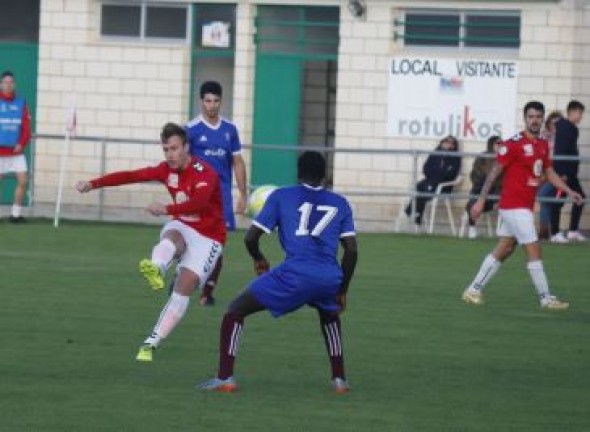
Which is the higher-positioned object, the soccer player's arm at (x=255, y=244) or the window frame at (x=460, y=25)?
the window frame at (x=460, y=25)

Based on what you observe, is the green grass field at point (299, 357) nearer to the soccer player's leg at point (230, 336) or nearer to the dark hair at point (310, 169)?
the soccer player's leg at point (230, 336)

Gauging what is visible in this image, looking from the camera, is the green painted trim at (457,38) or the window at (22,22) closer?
the green painted trim at (457,38)

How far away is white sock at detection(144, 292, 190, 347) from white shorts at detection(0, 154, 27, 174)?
15.7 metres

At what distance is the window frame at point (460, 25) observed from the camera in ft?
108

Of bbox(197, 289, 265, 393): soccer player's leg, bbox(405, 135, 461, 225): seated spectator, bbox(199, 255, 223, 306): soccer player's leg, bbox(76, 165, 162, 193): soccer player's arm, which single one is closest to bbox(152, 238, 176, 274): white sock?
bbox(76, 165, 162, 193): soccer player's arm

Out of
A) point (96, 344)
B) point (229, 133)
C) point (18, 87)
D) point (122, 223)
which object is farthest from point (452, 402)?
point (18, 87)

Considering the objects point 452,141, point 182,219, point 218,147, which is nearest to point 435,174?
point 452,141

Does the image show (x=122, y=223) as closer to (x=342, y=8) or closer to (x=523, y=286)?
(x=342, y=8)

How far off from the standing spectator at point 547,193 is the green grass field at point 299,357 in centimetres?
501

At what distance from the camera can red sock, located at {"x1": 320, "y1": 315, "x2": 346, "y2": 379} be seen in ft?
44.5

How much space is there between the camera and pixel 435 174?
103 ft

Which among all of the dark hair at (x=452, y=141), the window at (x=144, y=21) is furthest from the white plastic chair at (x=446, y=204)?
the window at (x=144, y=21)

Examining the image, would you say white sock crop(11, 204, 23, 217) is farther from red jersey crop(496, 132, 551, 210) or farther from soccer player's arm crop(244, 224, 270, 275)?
soccer player's arm crop(244, 224, 270, 275)

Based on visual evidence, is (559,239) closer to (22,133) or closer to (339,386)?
(22,133)
